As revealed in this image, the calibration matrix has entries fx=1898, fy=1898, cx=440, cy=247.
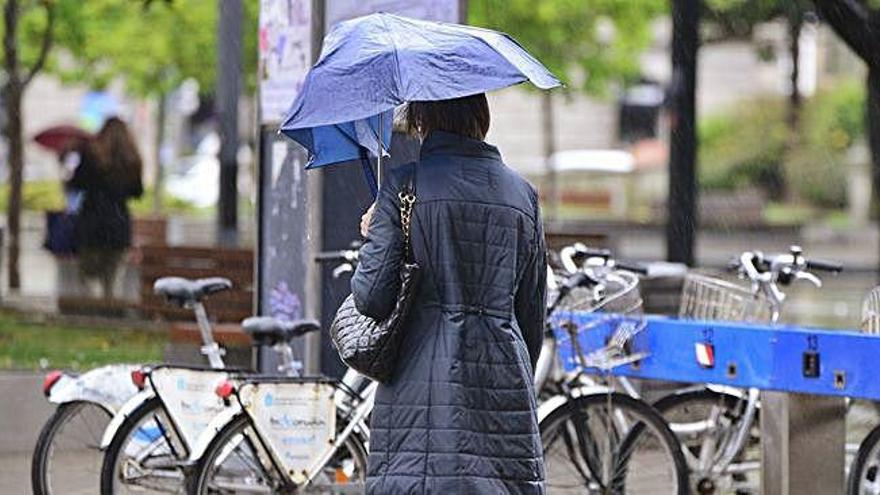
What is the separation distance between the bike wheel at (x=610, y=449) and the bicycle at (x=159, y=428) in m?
1.36

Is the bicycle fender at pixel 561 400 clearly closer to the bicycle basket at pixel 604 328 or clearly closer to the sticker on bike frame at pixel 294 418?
the bicycle basket at pixel 604 328

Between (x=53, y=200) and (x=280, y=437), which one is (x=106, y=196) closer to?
(x=280, y=437)

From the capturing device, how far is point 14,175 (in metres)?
18.2

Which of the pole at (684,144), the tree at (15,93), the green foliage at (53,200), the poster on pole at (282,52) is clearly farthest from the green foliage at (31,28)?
the poster on pole at (282,52)

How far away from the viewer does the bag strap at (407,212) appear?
5227 mm

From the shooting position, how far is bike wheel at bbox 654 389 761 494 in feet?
25.6

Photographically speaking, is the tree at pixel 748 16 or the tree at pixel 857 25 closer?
the tree at pixel 857 25

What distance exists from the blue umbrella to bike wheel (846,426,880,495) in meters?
2.72

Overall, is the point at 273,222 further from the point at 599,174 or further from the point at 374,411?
the point at 599,174

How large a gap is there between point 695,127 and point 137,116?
90.0ft

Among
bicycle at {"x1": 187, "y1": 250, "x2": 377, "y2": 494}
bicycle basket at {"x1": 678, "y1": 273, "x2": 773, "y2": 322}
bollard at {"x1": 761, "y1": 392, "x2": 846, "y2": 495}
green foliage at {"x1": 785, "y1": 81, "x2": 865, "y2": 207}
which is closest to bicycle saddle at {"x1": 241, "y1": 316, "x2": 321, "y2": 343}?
bicycle at {"x1": 187, "y1": 250, "x2": 377, "y2": 494}

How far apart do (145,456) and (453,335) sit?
2339 mm

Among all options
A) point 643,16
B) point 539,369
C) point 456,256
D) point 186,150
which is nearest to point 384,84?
point 456,256

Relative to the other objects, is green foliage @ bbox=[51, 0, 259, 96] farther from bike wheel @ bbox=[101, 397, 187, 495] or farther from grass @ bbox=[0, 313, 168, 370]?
bike wheel @ bbox=[101, 397, 187, 495]
